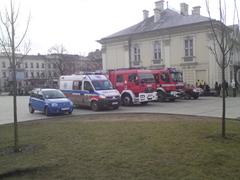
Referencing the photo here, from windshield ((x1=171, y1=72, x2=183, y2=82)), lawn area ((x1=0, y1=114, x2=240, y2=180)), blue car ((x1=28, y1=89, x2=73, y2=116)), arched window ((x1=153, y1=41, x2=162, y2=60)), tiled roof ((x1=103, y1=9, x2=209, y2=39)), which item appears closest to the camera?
lawn area ((x1=0, y1=114, x2=240, y2=180))

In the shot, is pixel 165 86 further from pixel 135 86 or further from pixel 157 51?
pixel 157 51

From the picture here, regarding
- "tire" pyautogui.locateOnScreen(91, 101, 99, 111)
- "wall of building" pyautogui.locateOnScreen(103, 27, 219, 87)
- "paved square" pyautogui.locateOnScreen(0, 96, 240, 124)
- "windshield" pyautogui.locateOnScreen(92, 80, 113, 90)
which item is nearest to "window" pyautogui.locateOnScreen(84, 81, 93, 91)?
"windshield" pyautogui.locateOnScreen(92, 80, 113, 90)

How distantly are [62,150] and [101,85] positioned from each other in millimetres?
13646

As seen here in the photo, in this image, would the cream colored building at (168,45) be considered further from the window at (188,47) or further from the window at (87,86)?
the window at (87,86)

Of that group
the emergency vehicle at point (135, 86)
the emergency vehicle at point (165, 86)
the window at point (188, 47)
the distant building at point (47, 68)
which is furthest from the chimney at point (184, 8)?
the emergency vehicle at point (135, 86)

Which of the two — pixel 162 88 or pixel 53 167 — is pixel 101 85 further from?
pixel 53 167

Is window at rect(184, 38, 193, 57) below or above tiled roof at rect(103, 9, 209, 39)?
below

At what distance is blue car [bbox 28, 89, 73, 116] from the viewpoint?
1925 centimetres

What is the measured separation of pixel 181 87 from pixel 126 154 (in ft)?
68.4

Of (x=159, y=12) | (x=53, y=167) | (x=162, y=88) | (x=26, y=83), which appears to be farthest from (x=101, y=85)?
(x=26, y=83)

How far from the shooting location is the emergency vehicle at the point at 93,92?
21.3m

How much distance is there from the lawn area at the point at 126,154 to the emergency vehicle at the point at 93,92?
939 centimetres

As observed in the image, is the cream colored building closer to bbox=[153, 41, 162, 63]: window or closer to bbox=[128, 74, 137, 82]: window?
bbox=[153, 41, 162, 63]: window

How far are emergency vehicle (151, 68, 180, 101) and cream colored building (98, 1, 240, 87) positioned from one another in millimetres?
11035
